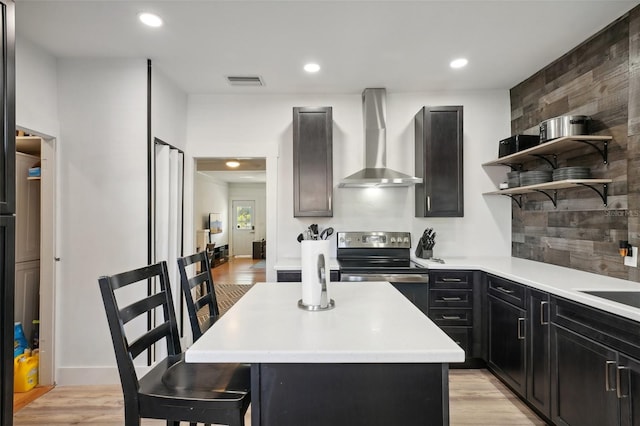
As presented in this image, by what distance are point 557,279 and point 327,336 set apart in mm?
1914

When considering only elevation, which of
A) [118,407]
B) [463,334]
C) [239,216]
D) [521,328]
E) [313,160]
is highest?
[313,160]

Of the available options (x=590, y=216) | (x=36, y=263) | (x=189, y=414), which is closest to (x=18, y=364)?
(x=36, y=263)

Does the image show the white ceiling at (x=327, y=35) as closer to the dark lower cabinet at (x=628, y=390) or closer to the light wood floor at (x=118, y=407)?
the dark lower cabinet at (x=628, y=390)

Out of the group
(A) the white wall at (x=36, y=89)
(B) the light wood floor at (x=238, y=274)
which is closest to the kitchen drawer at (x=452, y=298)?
(A) the white wall at (x=36, y=89)

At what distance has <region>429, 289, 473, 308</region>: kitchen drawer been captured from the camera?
2893 millimetres

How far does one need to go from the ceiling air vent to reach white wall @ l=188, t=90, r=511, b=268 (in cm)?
29

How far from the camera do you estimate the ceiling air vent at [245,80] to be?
3150mm

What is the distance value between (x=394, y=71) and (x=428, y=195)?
1231 mm

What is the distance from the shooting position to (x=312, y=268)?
4.57 feet

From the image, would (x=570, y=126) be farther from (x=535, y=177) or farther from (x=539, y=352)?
(x=539, y=352)

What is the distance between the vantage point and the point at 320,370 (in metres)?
1.07

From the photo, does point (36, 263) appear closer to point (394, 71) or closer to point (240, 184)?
point (394, 71)

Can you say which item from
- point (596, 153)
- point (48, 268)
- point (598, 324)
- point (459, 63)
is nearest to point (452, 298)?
point (598, 324)

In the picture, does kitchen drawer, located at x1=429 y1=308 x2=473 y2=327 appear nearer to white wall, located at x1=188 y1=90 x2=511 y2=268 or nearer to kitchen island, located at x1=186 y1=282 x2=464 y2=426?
white wall, located at x1=188 y1=90 x2=511 y2=268
